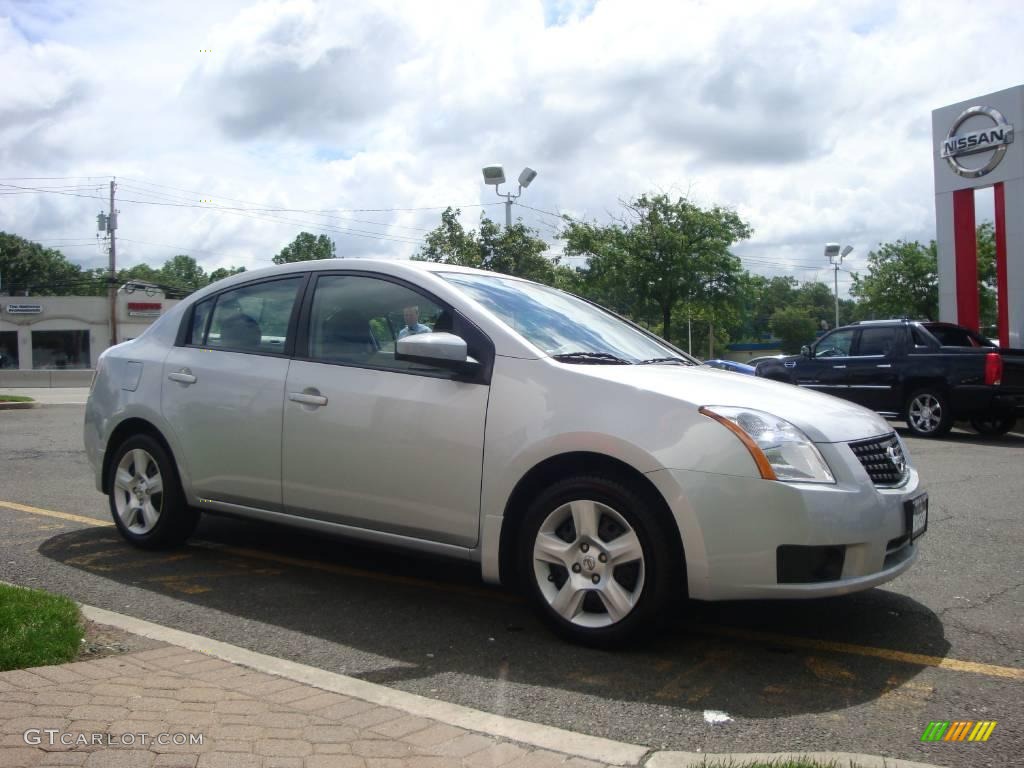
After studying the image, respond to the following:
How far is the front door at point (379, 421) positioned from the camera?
4.26 meters

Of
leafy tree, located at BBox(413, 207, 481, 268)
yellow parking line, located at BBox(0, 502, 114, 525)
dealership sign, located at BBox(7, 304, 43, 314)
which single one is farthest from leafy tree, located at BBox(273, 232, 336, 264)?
yellow parking line, located at BBox(0, 502, 114, 525)

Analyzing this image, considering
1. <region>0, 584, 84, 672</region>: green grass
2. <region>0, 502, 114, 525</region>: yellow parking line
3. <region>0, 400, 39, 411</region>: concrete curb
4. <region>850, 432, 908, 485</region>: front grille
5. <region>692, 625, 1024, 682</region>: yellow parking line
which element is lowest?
<region>692, 625, 1024, 682</region>: yellow parking line

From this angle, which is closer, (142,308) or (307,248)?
(142,308)

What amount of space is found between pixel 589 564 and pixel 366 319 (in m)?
1.81

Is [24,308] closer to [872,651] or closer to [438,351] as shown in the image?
[438,351]

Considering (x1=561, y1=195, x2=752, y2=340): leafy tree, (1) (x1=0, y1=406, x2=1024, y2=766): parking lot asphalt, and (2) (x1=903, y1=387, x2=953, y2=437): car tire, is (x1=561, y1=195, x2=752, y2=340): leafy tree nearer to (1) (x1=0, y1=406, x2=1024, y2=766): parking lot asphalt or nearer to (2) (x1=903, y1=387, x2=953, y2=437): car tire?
(2) (x1=903, y1=387, x2=953, y2=437): car tire

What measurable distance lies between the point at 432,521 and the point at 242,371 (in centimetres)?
156

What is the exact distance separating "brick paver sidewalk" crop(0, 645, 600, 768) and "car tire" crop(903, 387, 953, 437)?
11.8 m

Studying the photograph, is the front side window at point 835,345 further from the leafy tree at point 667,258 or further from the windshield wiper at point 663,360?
the leafy tree at point 667,258

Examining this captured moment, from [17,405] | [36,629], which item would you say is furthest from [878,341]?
[17,405]

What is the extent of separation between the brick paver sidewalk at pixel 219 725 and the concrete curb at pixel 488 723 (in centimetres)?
6

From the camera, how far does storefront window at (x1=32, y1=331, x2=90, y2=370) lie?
174ft

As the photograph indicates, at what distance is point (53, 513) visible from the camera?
7.10 meters

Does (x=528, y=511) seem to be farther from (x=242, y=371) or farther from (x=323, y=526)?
(x=242, y=371)
